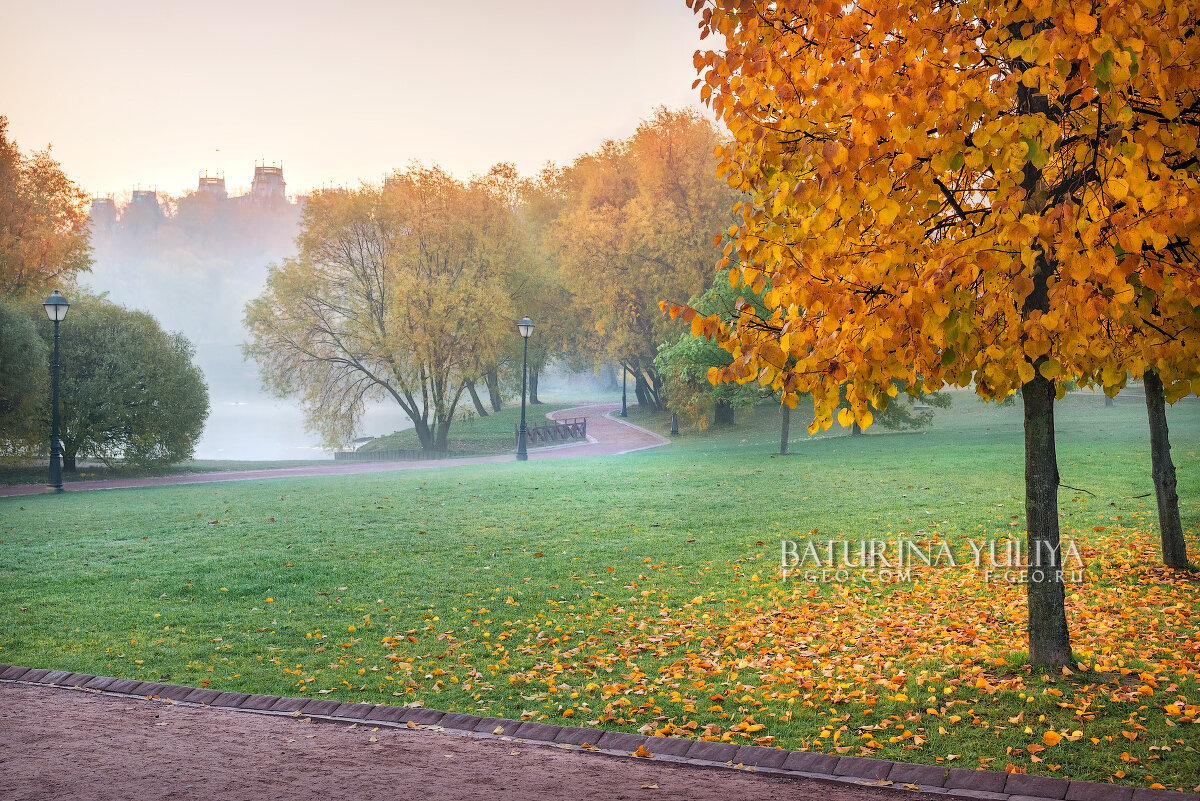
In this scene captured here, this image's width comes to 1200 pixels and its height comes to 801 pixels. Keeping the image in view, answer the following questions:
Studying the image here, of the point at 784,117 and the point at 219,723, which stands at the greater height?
the point at 784,117

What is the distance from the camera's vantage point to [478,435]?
38.8 meters

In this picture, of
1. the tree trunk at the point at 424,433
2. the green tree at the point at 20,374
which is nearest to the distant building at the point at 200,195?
the tree trunk at the point at 424,433

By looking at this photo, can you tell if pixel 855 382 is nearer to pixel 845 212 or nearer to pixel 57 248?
pixel 845 212

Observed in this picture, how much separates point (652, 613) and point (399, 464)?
18711 mm

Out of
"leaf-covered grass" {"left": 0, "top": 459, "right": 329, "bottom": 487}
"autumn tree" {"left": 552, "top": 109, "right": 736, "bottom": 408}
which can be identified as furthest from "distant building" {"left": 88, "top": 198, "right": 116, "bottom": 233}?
"leaf-covered grass" {"left": 0, "top": 459, "right": 329, "bottom": 487}

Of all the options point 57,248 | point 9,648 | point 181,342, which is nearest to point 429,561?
point 9,648

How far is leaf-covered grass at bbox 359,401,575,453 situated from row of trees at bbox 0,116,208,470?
11.4 metres

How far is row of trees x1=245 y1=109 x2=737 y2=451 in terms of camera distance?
98.3ft

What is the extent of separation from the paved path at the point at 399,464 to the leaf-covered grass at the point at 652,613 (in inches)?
139

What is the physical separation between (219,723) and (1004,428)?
89.5ft

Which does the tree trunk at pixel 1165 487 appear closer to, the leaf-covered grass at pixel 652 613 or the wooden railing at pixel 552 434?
the leaf-covered grass at pixel 652 613

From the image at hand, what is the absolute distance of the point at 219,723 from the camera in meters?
5.35

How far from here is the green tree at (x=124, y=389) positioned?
21609 mm

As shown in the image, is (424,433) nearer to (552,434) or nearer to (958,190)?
(552,434)
